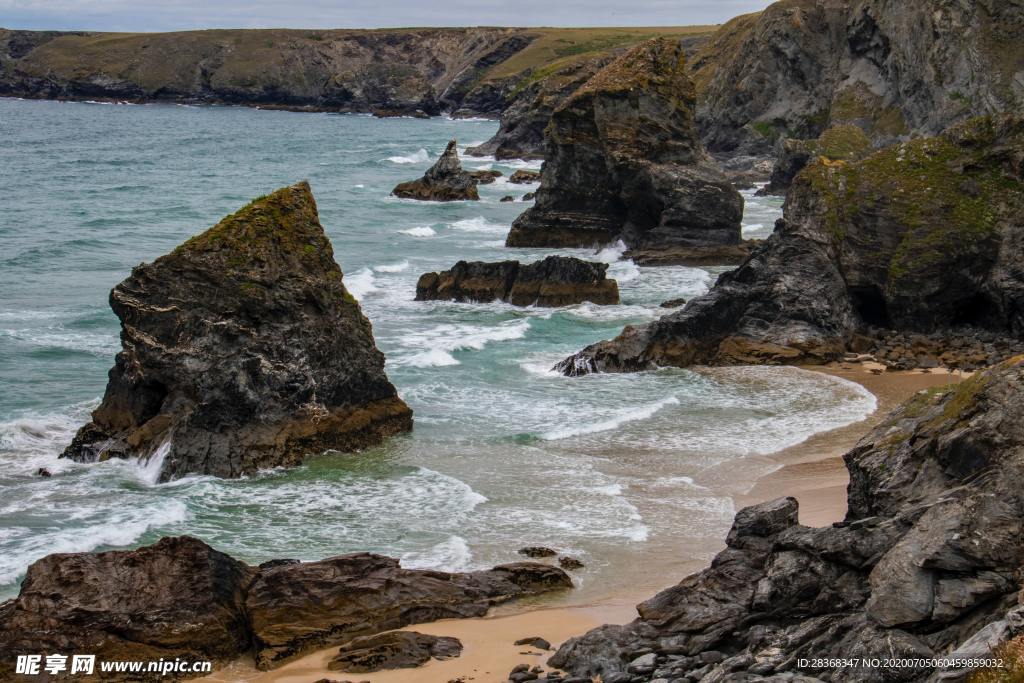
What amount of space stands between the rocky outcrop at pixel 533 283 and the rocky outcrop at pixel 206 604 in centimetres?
2264

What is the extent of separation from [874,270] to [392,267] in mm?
20641

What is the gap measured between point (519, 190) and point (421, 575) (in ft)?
195

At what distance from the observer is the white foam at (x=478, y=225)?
5716 cm

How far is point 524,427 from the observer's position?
24.6m

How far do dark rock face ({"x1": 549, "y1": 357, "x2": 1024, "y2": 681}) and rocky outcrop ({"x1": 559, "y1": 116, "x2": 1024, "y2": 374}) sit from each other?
49.8 ft

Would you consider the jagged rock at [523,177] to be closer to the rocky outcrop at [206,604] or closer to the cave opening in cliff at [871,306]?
the cave opening in cliff at [871,306]

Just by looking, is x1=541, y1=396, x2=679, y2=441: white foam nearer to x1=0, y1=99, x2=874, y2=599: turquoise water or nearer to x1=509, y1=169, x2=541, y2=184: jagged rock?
x1=0, y1=99, x2=874, y2=599: turquoise water

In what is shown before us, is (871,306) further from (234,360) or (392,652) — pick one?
(392,652)

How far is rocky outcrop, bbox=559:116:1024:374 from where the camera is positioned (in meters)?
29.5

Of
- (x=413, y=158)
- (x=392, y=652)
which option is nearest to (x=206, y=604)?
(x=392, y=652)

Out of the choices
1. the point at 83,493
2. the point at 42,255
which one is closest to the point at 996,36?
the point at 42,255

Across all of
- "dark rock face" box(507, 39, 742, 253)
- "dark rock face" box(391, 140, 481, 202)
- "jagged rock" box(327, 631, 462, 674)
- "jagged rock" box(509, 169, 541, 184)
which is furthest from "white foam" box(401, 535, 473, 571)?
"jagged rock" box(509, 169, 541, 184)

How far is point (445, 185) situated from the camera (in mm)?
68500

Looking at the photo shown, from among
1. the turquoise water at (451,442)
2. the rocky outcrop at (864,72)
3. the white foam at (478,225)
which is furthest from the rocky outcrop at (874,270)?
the rocky outcrop at (864,72)
